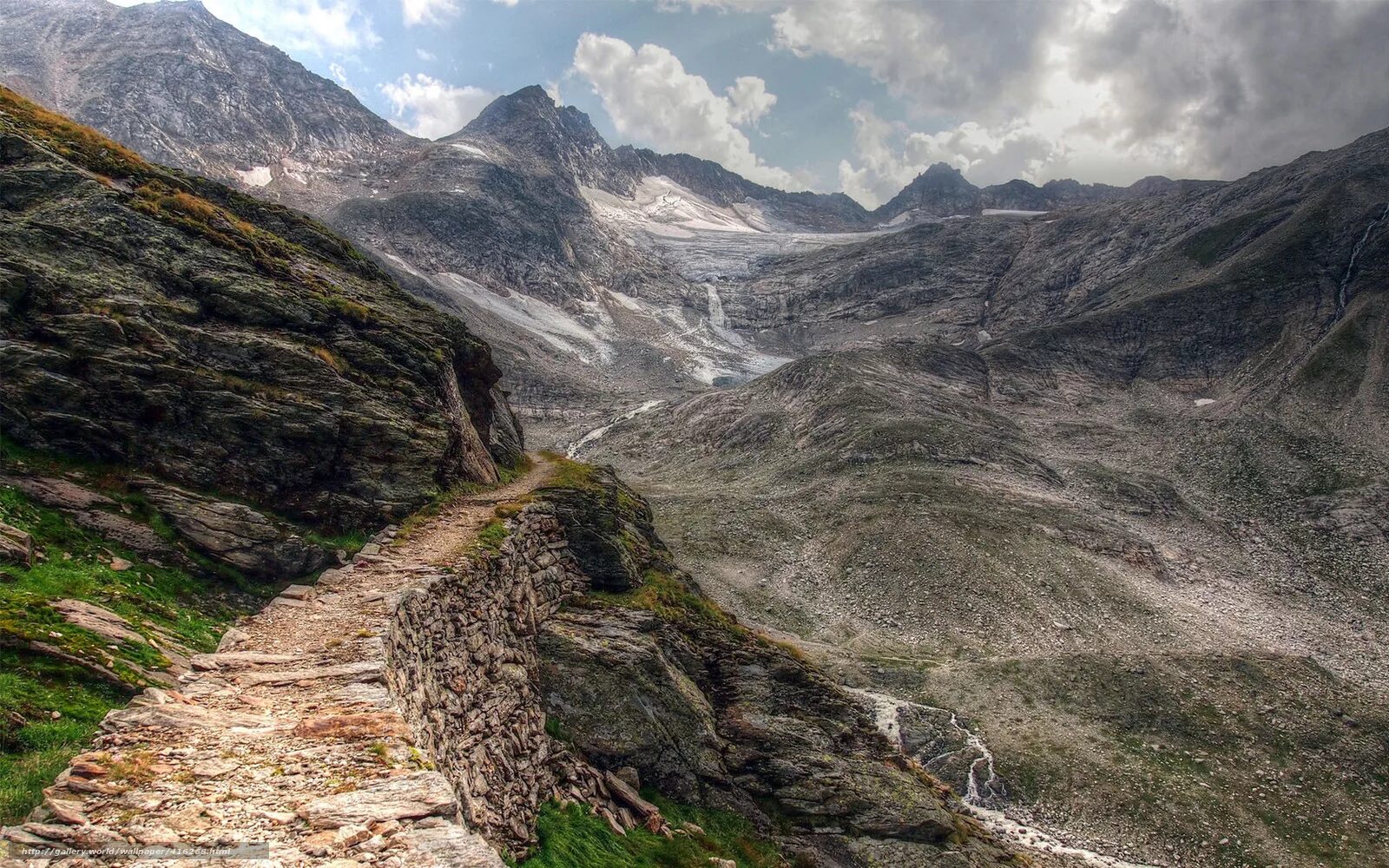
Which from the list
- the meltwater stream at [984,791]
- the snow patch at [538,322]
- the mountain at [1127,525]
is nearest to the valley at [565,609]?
the meltwater stream at [984,791]

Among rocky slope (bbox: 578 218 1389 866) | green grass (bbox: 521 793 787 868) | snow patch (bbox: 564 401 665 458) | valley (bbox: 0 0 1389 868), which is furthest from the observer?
snow patch (bbox: 564 401 665 458)

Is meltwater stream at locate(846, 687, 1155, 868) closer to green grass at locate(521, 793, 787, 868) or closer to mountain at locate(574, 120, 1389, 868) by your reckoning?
mountain at locate(574, 120, 1389, 868)

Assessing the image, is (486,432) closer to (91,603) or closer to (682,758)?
(682,758)

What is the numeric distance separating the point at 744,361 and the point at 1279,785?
557ft

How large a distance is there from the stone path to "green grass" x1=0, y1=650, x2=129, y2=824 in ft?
0.91

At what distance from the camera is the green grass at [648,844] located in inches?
539

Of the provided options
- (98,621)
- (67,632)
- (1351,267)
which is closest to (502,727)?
(98,621)

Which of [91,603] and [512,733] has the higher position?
[91,603]

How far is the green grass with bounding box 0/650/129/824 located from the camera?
715 cm

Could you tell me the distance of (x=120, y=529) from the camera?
13930 millimetres

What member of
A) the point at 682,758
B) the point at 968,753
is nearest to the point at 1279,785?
the point at 968,753

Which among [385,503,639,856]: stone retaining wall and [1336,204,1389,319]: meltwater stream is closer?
[385,503,639,856]: stone retaining wall

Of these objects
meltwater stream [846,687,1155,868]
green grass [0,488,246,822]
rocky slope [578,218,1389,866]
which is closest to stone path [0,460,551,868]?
green grass [0,488,246,822]

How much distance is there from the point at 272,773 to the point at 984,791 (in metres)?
35.7
